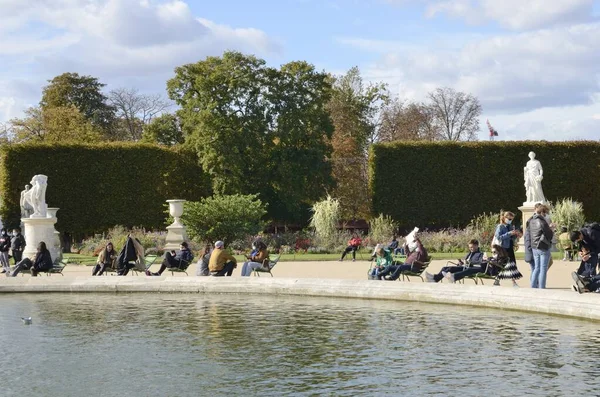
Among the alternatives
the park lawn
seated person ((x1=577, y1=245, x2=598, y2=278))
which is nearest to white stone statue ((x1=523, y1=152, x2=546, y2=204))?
the park lawn

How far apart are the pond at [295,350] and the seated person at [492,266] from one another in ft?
4.39

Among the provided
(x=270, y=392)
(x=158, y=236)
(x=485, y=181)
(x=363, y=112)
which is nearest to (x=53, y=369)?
(x=270, y=392)

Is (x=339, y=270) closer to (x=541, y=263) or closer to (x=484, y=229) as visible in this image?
(x=541, y=263)

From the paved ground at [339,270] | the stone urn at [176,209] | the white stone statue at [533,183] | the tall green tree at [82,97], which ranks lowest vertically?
the paved ground at [339,270]

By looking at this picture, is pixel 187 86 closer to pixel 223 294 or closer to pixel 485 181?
pixel 485 181

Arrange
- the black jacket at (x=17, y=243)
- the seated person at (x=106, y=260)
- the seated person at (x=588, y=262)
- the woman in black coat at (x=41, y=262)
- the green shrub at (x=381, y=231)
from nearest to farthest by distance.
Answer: the seated person at (x=588, y=262) < the woman in black coat at (x=41, y=262) < the seated person at (x=106, y=260) < the black jacket at (x=17, y=243) < the green shrub at (x=381, y=231)

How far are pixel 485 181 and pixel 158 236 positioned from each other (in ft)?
37.8

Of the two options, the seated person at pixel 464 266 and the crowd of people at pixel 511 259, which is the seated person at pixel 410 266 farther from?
the seated person at pixel 464 266

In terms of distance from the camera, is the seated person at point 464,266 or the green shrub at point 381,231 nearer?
the seated person at point 464,266

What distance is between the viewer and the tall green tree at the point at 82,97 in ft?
170

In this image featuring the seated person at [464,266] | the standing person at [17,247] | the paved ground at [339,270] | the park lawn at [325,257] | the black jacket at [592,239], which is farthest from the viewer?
the park lawn at [325,257]

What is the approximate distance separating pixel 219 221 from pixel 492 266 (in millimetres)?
13855

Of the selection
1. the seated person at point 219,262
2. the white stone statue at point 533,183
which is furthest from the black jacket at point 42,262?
the white stone statue at point 533,183

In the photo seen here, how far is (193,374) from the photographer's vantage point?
9.25m
